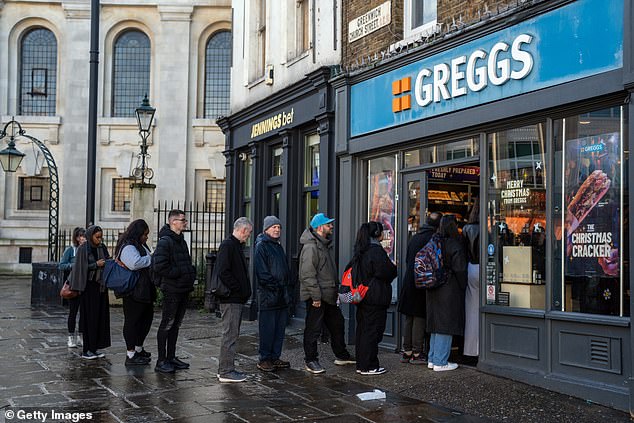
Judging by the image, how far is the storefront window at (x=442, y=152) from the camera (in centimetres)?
985

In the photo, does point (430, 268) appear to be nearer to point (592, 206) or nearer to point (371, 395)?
point (371, 395)

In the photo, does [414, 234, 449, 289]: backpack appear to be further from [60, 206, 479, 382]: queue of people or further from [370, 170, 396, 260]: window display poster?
[370, 170, 396, 260]: window display poster

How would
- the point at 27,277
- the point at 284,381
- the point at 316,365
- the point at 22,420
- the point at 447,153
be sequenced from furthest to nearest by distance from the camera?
1. the point at 27,277
2. the point at 447,153
3. the point at 316,365
4. the point at 284,381
5. the point at 22,420

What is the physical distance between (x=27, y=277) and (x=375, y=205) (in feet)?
71.1

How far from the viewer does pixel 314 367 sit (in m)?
9.53

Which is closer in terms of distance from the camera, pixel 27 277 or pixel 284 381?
pixel 284 381

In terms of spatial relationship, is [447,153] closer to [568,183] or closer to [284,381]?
[568,183]

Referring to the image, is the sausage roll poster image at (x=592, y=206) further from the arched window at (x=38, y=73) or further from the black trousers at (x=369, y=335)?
the arched window at (x=38, y=73)

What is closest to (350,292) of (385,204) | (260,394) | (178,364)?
(260,394)

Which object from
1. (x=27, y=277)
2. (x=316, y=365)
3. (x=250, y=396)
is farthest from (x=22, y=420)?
(x=27, y=277)

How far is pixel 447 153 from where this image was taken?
1025cm
